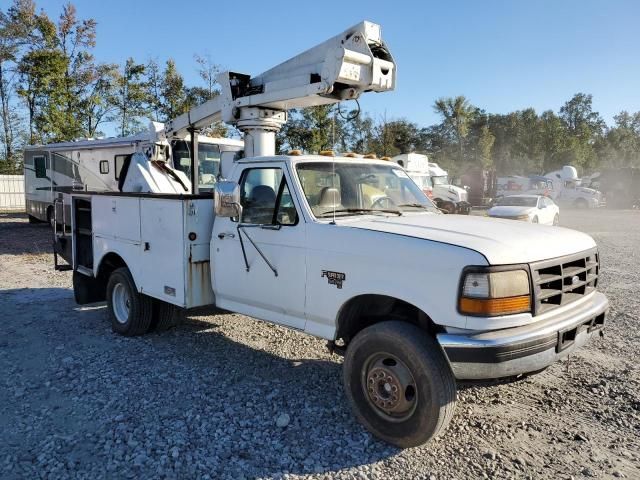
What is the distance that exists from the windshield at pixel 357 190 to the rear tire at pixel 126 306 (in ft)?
9.25

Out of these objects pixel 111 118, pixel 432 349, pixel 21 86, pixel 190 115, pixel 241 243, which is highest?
pixel 21 86

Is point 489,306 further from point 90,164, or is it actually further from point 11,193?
point 11,193

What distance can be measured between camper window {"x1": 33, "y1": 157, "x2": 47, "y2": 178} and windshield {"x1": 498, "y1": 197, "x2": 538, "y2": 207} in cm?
1759

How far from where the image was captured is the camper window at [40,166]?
690 inches

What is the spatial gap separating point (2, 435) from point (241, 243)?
235 cm

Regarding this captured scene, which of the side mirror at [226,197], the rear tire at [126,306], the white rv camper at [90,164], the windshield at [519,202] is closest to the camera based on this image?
the side mirror at [226,197]

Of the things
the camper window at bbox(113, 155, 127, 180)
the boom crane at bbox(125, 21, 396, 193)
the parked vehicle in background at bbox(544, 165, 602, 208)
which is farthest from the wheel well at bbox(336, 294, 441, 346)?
the parked vehicle in background at bbox(544, 165, 602, 208)

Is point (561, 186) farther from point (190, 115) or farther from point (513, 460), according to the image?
point (513, 460)

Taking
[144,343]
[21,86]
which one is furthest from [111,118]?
[144,343]

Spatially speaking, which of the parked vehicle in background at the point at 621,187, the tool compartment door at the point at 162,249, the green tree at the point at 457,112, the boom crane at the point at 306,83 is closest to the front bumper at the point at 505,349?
the tool compartment door at the point at 162,249

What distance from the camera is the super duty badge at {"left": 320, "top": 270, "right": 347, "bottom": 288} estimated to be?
3798mm

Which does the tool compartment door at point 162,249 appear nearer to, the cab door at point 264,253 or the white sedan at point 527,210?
the cab door at point 264,253

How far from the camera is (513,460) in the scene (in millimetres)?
3375

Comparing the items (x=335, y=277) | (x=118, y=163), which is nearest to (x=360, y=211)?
(x=335, y=277)
